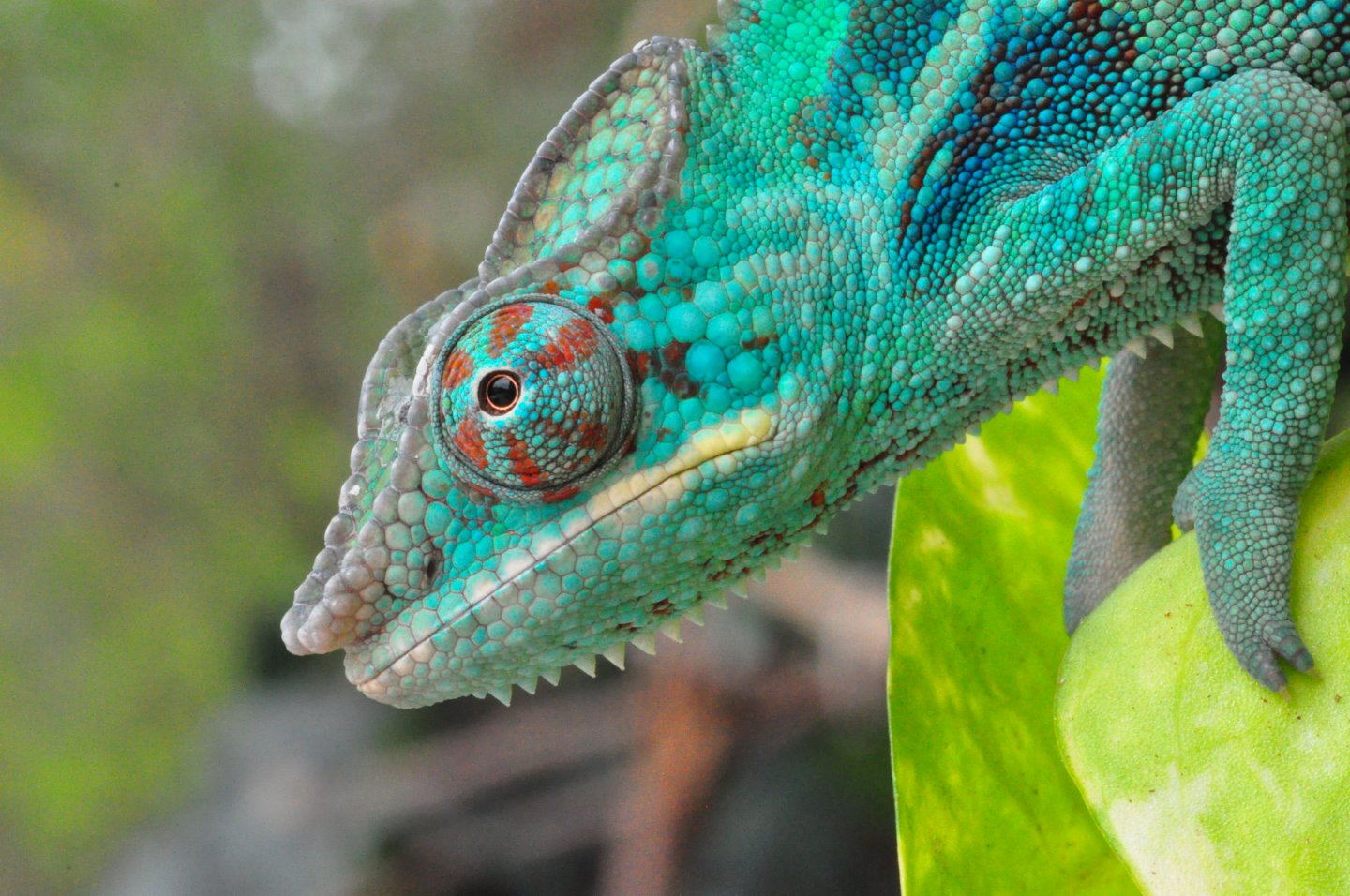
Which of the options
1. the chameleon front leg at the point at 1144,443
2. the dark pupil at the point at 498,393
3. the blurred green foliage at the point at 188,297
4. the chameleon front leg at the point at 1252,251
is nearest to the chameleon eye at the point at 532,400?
the dark pupil at the point at 498,393

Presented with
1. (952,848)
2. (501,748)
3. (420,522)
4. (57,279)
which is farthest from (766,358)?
(57,279)

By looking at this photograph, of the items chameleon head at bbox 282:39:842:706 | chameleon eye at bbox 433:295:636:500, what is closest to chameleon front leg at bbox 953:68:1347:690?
chameleon head at bbox 282:39:842:706

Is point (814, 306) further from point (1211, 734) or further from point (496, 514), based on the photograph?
point (1211, 734)

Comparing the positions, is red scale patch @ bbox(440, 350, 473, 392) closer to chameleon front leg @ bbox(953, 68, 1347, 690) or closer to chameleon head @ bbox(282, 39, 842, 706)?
chameleon head @ bbox(282, 39, 842, 706)

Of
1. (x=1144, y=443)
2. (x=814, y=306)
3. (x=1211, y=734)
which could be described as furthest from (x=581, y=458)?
(x=1144, y=443)

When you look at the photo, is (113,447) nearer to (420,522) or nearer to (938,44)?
(420,522)
